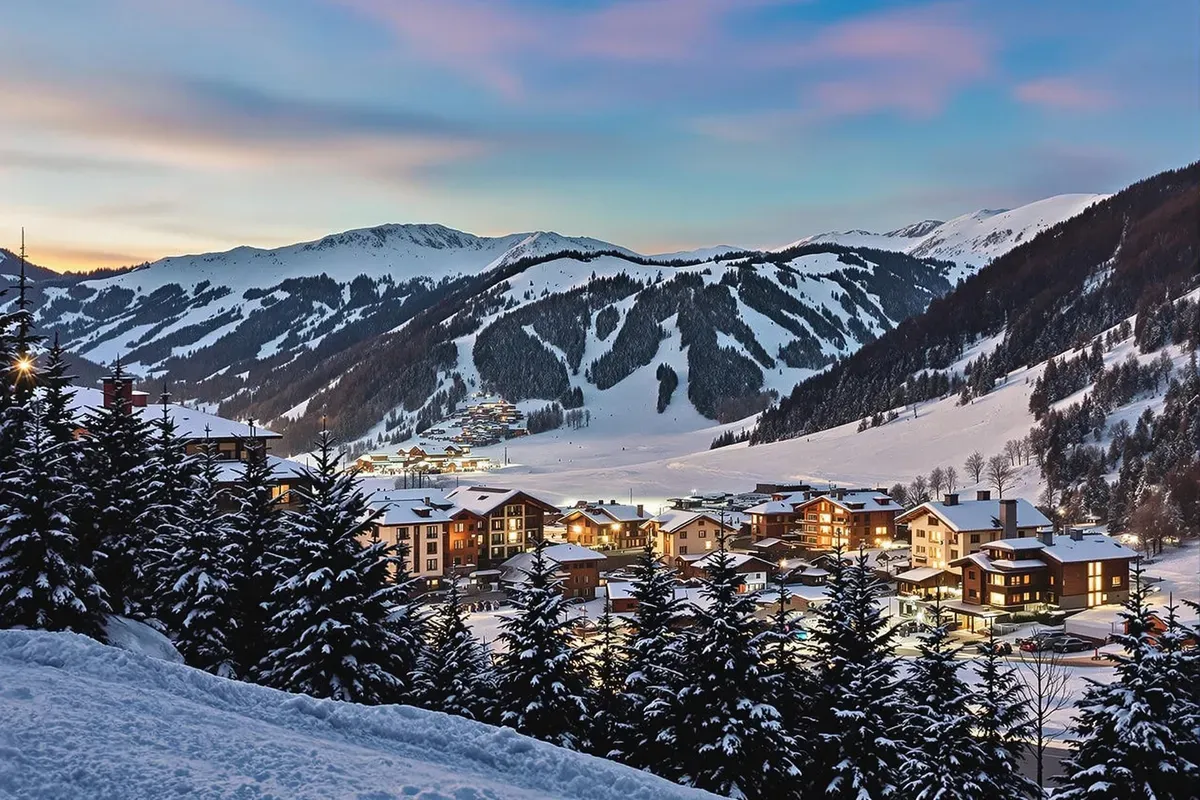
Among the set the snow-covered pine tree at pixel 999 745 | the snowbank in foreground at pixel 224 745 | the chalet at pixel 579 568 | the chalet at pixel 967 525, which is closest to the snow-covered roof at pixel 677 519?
the chalet at pixel 579 568

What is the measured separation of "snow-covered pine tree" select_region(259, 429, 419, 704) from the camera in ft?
70.8

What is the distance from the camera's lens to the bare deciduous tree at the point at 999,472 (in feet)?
396

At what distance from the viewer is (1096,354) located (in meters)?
147

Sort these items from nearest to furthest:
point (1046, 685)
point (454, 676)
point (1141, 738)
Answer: point (1141, 738)
point (454, 676)
point (1046, 685)

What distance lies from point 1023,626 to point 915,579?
1116 centimetres

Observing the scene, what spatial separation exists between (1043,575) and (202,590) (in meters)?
62.3

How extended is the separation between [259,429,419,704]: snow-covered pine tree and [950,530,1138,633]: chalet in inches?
2120

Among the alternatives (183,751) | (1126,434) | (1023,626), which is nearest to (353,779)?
(183,751)

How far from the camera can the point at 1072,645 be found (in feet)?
180

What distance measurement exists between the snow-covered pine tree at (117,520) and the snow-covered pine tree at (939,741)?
69.4ft

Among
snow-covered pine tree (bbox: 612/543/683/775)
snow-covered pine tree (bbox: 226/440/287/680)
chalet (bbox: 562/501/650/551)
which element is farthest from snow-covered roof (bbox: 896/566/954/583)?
snow-covered pine tree (bbox: 226/440/287/680)

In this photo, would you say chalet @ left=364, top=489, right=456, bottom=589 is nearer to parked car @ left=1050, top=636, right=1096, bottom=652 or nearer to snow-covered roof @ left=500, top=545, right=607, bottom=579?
snow-covered roof @ left=500, top=545, right=607, bottom=579

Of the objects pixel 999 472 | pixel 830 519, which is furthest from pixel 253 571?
pixel 999 472

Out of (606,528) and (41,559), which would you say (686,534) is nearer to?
(606,528)
